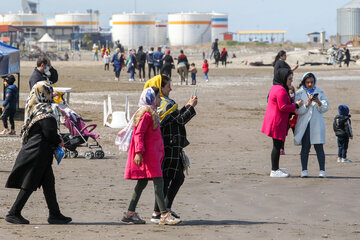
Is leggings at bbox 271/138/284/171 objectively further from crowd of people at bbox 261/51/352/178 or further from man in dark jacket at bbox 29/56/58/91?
man in dark jacket at bbox 29/56/58/91

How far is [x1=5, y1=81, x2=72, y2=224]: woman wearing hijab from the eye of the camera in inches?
321

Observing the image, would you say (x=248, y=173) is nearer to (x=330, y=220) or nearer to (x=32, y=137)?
(x=330, y=220)

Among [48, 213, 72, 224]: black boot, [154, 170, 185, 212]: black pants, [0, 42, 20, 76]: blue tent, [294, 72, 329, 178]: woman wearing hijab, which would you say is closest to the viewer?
[48, 213, 72, 224]: black boot

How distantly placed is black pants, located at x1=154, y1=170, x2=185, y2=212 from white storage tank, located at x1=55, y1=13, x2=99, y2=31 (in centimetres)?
11971

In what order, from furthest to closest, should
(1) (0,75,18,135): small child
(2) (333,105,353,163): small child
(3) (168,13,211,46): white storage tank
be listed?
(3) (168,13,211,46): white storage tank
(1) (0,75,18,135): small child
(2) (333,105,353,163): small child

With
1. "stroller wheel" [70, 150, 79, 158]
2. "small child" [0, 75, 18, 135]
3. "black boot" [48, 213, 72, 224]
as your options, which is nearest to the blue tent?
"small child" [0, 75, 18, 135]

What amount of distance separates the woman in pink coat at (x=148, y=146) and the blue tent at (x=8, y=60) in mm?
11447

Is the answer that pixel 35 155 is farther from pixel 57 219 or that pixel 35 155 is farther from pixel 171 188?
pixel 171 188

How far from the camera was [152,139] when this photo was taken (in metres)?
8.15

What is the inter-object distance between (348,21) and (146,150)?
71.1 meters

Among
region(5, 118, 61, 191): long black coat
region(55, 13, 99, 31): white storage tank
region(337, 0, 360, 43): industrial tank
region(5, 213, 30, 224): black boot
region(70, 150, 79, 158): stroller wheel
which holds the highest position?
region(55, 13, 99, 31): white storage tank

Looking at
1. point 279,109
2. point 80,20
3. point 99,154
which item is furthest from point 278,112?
point 80,20

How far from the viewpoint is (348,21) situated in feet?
251

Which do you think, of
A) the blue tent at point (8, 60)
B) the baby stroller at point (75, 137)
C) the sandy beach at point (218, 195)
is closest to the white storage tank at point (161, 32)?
the blue tent at point (8, 60)
